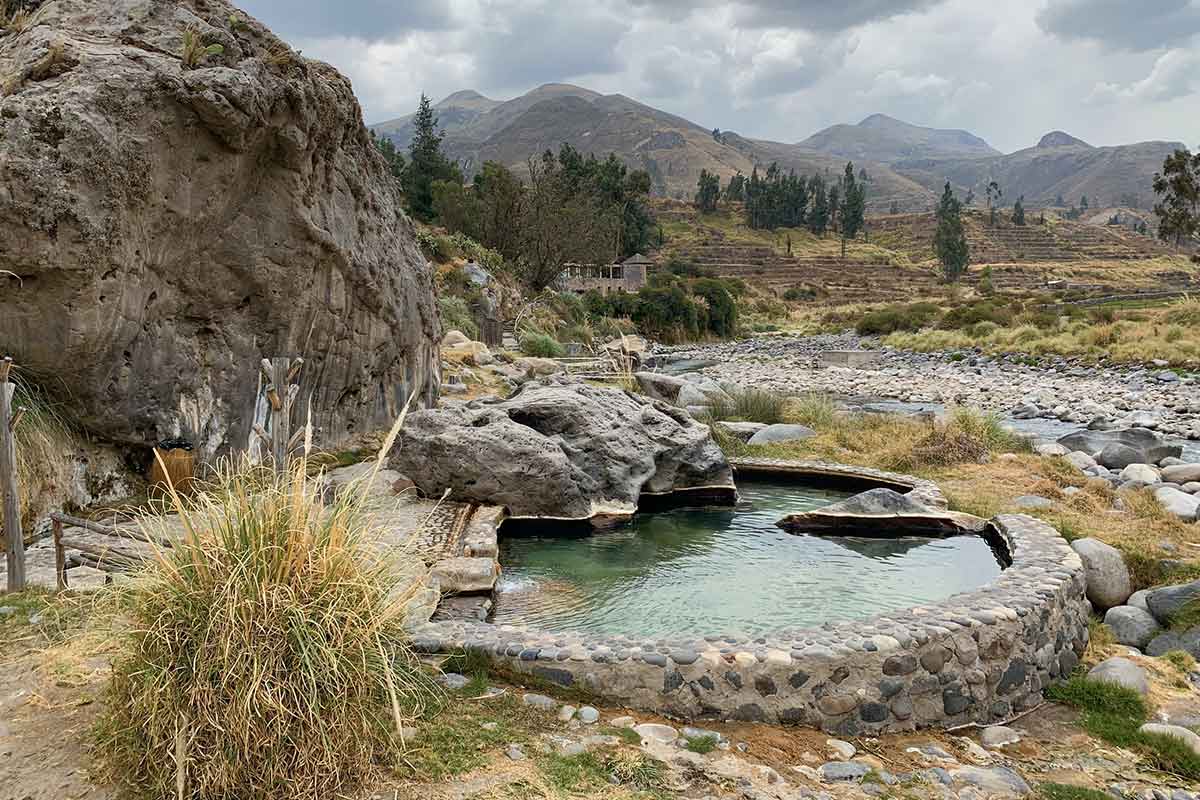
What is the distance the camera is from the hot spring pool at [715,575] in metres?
7.04

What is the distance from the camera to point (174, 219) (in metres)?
8.31

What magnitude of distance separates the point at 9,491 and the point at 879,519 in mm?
8447

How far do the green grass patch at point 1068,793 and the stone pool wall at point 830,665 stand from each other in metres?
0.84

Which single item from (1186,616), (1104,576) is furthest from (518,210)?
(1186,616)

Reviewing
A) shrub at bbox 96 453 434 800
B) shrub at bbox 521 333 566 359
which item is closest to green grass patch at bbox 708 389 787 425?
shrub at bbox 521 333 566 359

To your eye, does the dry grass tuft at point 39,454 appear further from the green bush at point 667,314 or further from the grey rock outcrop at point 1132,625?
the green bush at point 667,314

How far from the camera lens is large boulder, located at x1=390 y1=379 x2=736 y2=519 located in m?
9.86

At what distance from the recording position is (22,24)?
8.34 m

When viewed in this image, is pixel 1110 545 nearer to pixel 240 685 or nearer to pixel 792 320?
pixel 240 685

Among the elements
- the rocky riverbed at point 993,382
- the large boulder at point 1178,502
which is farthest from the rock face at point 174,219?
the rocky riverbed at point 993,382

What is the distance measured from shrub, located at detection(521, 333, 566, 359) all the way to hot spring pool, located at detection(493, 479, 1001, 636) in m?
15.7

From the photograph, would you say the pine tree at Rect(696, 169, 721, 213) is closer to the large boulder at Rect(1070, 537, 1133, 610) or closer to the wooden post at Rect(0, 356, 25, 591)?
the large boulder at Rect(1070, 537, 1133, 610)

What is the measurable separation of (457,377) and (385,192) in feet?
17.7

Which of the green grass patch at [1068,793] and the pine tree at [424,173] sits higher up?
the pine tree at [424,173]
